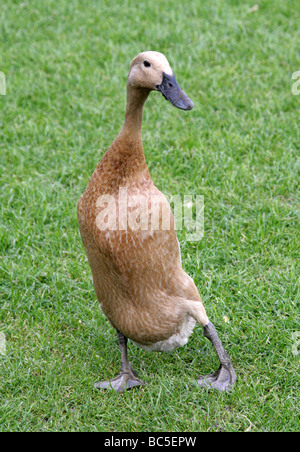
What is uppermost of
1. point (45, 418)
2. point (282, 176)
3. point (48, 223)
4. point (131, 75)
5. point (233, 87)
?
point (233, 87)

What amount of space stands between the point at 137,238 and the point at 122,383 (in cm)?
89

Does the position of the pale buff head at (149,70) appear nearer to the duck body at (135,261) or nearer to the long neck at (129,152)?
the long neck at (129,152)

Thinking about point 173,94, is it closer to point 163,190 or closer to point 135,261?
point 135,261

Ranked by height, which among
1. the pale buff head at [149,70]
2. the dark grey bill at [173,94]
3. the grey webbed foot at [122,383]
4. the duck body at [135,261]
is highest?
the pale buff head at [149,70]

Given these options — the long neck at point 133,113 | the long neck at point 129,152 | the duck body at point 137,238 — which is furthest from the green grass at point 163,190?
the long neck at point 133,113

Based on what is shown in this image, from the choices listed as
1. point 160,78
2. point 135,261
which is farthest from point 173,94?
point 135,261

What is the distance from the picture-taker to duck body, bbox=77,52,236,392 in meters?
2.83

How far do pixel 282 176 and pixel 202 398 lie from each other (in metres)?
2.13

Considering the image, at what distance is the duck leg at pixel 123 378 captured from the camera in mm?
3303

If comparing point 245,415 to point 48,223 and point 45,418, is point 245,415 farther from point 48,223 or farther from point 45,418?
point 48,223

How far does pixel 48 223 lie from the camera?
4504 mm

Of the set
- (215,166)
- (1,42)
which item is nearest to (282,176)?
(215,166)

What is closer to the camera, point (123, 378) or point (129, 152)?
point (129, 152)

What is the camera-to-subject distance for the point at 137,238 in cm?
291
